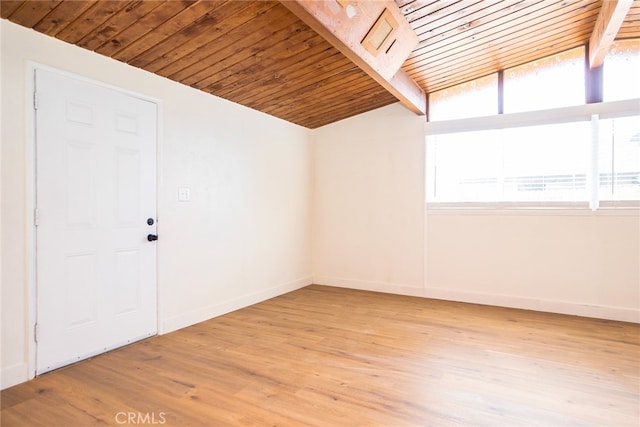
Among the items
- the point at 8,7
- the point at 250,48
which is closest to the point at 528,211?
the point at 250,48

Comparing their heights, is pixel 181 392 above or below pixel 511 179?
below

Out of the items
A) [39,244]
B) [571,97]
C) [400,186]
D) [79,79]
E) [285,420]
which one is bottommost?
[285,420]

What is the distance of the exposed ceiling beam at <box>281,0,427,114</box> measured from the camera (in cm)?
224

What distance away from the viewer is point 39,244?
8.02ft

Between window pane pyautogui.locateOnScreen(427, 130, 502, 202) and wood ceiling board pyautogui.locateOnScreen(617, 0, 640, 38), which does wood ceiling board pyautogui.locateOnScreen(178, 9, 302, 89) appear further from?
wood ceiling board pyautogui.locateOnScreen(617, 0, 640, 38)

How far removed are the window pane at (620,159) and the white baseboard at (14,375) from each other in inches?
213

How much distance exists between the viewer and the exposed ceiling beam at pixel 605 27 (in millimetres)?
2624

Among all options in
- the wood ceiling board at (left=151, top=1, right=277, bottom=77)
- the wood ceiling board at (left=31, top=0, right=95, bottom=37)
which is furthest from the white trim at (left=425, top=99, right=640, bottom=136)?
the wood ceiling board at (left=31, top=0, right=95, bottom=37)

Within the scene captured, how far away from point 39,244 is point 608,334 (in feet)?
16.0

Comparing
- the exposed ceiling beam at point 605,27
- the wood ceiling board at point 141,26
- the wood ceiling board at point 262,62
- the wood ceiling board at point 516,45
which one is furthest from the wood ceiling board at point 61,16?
the exposed ceiling beam at point 605,27

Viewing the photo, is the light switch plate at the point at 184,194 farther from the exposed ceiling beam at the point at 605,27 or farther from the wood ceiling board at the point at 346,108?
the exposed ceiling beam at the point at 605,27

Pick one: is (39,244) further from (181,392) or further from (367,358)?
(367,358)

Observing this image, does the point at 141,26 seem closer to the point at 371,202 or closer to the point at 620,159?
the point at 371,202

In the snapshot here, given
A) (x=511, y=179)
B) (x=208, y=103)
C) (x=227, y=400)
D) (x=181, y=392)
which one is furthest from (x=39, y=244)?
(x=511, y=179)
